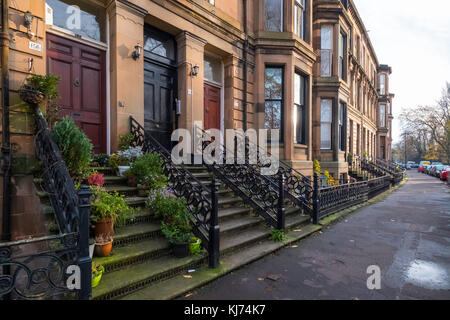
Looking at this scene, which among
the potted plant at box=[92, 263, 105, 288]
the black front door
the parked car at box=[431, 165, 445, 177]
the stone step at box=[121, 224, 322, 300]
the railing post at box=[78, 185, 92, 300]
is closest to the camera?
the railing post at box=[78, 185, 92, 300]

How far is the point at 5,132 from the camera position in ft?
13.8

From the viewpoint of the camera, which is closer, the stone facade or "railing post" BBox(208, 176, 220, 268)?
"railing post" BBox(208, 176, 220, 268)

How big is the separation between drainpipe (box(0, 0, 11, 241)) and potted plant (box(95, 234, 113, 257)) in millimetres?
1826

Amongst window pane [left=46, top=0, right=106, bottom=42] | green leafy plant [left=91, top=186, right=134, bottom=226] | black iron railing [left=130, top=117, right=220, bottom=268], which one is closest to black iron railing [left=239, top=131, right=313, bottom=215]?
black iron railing [left=130, top=117, right=220, bottom=268]

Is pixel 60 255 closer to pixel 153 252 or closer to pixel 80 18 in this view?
pixel 153 252

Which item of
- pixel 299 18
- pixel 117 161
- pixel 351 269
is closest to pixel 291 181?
pixel 351 269

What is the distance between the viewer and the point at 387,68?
30.7 m

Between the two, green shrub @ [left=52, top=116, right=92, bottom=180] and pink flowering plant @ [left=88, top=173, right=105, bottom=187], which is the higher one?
green shrub @ [left=52, top=116, right=92, bottom=180]

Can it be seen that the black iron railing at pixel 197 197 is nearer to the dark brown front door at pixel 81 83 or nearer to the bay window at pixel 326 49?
the dark brown front door at pixel 81 83

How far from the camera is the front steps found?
317cm

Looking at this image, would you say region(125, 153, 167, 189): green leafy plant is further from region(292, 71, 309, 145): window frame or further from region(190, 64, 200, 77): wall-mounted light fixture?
region(292, 71, 309, 145): window frame

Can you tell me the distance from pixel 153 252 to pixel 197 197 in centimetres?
116

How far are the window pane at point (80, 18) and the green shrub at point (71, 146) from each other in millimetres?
2723
